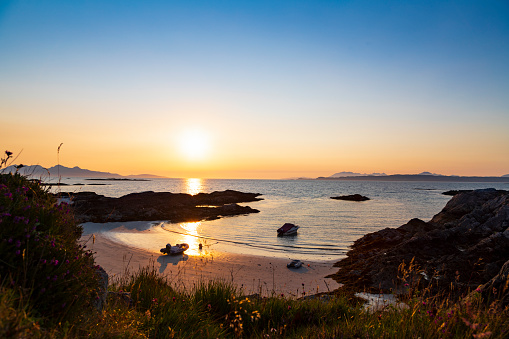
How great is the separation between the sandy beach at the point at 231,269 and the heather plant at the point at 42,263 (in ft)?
32.9

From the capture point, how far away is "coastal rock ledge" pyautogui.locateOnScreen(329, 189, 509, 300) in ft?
37.6

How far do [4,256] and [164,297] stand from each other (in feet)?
10.6

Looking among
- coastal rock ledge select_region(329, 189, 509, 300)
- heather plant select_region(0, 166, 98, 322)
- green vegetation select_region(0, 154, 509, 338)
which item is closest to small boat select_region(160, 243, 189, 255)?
coastal rock ledge select_region(329, 189, 509, 300)

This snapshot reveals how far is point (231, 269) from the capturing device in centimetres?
1767

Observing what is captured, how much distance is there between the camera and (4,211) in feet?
12.0

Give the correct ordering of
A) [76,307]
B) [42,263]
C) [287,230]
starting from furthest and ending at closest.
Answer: [287,230] → [76,307] → [42,263]

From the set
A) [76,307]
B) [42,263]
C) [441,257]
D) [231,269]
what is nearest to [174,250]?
[231,269]

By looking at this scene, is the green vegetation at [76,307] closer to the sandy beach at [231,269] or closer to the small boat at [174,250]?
the sandy beach at [231,269]

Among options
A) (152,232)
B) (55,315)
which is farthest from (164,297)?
(152,232)

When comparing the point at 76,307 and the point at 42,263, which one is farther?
the point at 76,307

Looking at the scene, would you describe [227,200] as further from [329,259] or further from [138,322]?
[138,322]

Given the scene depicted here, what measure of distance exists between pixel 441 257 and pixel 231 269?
35.9 ft

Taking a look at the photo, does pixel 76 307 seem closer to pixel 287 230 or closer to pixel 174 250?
pixel 174 250

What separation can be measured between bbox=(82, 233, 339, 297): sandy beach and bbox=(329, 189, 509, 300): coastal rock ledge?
1.49 m
